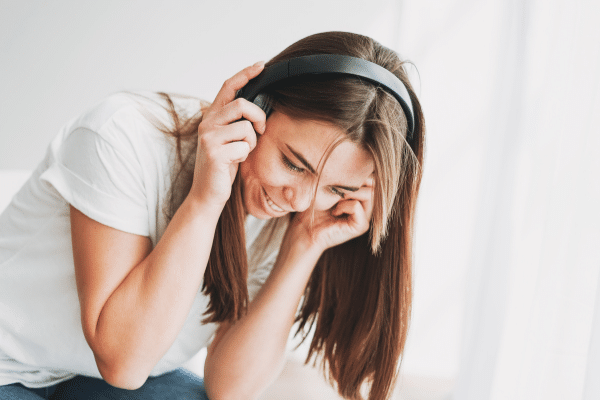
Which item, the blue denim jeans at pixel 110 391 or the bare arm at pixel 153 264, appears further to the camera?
the blue denim jeans at pixel 110 391

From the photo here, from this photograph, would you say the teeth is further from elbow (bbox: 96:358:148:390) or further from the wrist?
elbow (bbox: 96:358:148:390)

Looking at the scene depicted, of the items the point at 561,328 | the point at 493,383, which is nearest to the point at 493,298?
the point at 493,383

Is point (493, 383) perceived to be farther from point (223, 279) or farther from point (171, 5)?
point (171, 5)

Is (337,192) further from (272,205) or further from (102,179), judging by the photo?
(102,179)

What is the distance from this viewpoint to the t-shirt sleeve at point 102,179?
712mm

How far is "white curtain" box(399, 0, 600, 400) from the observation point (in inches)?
33.3

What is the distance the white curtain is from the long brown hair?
280 mm

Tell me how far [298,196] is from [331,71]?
20cm

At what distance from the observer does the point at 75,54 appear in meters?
1.67

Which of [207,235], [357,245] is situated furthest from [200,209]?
[357,245]

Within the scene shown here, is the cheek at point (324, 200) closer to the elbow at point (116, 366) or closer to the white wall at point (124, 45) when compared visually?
the elbow at point (116, 366)

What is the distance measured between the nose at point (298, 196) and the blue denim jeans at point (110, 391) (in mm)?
447

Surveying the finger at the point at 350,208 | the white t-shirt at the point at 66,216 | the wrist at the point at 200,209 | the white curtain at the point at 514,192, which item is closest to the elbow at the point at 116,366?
the white t-shirt at the point at 66,216

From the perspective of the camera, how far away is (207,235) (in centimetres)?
74
